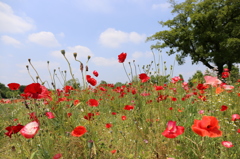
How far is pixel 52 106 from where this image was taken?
6.29 feet

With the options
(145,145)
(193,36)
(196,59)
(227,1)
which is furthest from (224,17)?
(145,145)

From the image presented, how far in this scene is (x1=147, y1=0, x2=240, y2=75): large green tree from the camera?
63.6ft

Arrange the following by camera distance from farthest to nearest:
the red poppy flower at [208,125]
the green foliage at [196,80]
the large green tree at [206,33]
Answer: the large green tree at [206,33] < the green foliage at [196,80] < the red poppy flower at [208,125]

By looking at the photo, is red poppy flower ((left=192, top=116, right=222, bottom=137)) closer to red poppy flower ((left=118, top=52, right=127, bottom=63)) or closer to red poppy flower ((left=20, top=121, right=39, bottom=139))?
red poppy flower ((left=20, top=121, right=39, bottom=139))

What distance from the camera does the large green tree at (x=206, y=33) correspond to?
19.4 m

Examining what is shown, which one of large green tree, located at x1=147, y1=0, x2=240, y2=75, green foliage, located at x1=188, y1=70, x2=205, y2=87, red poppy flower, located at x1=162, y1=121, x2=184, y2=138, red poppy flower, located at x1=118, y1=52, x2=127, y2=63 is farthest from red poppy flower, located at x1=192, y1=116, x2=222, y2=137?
large green tree, located at x1=147, y1=0, x2=240, y2=75

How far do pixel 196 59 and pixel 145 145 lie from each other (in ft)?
71.6

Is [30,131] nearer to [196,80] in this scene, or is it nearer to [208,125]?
[208,125]

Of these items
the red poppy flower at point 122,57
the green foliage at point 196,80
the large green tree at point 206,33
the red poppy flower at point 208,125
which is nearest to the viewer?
the red poppy flower at point 208,125

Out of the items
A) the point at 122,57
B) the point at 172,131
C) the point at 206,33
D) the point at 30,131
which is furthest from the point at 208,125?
the point at 206,33

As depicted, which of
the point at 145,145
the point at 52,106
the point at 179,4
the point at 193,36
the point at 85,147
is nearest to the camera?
the point at 85,147

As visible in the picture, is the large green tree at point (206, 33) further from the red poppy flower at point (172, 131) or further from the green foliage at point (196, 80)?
the red poppy flower at point (172, 131)

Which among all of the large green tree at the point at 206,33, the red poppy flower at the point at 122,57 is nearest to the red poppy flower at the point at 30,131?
the red poppy flower at the point at 122,57

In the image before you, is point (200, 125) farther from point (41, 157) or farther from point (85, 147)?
point (41, 157)
